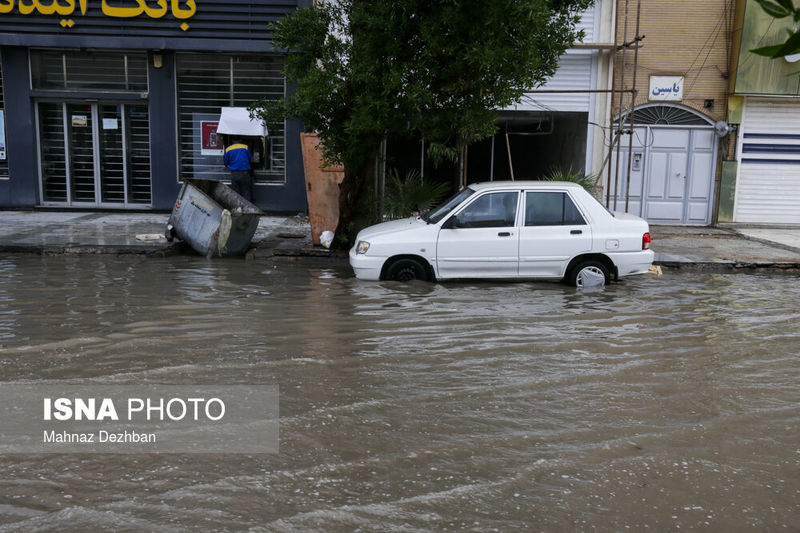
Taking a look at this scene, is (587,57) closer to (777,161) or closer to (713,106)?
(713,106)

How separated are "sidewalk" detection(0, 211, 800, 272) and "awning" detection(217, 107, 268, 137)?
1.86m

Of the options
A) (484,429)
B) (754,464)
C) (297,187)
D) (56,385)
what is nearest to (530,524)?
(484,429)

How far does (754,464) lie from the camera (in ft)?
14.2

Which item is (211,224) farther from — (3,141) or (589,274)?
(3,141)

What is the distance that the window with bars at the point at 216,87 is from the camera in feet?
53.2

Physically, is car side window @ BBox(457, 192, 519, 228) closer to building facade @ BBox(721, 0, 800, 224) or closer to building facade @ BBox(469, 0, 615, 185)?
building facade @ BBox(469, 0, 615, 185)

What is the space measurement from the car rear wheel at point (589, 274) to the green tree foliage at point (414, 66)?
2.47 meters

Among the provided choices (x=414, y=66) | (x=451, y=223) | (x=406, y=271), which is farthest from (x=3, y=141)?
(x=451, y=223)

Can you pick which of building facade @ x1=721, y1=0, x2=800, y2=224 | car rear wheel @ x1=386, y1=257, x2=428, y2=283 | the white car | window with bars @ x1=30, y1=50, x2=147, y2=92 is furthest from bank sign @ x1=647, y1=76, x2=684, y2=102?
window with bars @ x1=30, y1=50, x2=147, y2=92

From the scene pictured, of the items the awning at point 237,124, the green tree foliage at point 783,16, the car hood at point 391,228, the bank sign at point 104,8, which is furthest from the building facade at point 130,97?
the green tree foliage at point 783,16

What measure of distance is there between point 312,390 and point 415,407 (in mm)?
784

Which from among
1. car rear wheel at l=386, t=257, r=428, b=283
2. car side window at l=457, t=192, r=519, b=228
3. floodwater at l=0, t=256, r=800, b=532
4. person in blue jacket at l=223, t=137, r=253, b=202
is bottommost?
floodwater at l=0, t=256, r=800, b=532

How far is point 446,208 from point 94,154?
10.1 meters

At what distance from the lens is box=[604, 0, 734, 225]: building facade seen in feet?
53.4
